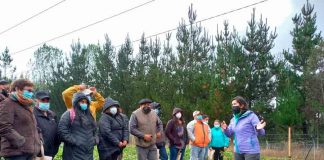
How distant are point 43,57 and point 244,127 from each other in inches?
2948

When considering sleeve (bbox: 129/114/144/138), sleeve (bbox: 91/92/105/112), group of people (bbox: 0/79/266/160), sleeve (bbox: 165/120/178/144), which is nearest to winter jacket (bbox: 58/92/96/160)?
group of people (bbox: 0/79/266/160)

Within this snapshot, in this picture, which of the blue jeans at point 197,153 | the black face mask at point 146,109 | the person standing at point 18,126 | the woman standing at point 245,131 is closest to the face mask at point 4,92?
the person standing at point 18,126

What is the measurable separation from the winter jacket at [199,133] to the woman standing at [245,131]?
157 inches

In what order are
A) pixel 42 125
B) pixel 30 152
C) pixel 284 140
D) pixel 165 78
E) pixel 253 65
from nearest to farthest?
pixel 30 152
pixel 42 125
pixel 284 140
pixel 253 65
pixel 165 78

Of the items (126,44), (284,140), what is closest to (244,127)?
(284,140)

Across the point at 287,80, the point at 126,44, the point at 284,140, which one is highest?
the point at 126,44

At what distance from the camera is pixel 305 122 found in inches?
1200

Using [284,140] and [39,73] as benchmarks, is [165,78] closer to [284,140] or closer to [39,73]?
[284,140]

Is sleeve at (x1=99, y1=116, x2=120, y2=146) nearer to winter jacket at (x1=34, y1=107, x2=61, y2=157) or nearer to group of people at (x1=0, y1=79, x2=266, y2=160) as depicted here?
group of people at (x1=0, y1=79, x2=266, y2=160)

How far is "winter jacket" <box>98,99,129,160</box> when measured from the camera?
9547 millimetres

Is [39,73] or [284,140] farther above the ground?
[39,73]

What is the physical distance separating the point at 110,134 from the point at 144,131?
1380 mm

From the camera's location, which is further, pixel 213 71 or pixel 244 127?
pixel 213 71

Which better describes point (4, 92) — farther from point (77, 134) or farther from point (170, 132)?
point (170, 132)
